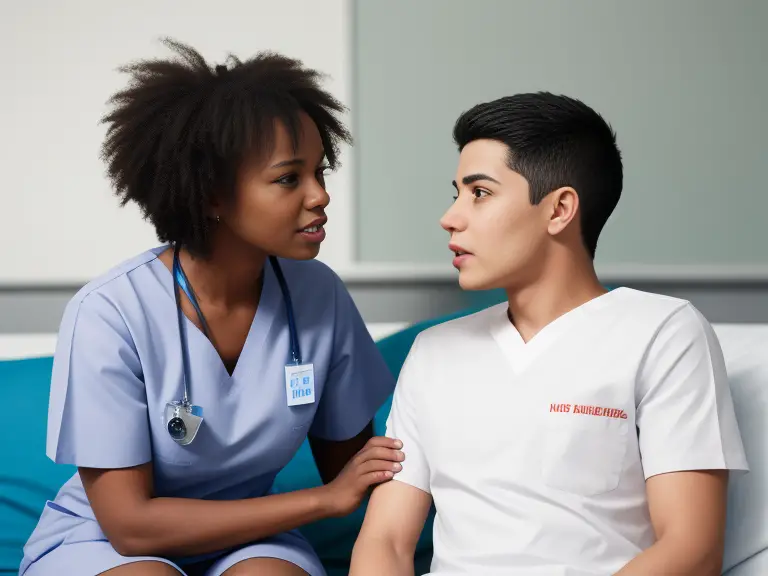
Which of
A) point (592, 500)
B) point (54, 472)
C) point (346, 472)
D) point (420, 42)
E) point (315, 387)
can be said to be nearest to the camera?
point (592, 500)

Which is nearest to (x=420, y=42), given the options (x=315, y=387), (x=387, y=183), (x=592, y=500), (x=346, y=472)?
(x=387, y=183)

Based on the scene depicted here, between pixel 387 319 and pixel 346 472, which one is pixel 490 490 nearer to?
pixel 346 472

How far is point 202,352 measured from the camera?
4.73 feet

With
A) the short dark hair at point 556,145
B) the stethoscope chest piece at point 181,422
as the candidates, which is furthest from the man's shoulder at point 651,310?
the stethoscope chest piece at point 181,422

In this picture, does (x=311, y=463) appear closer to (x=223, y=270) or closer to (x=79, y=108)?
(x=223, y=270)

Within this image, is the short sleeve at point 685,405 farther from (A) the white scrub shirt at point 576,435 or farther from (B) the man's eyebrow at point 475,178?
(B) the man's eyebrow at point 475,178

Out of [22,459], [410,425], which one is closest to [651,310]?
[410,425]

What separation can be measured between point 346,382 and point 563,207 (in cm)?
51

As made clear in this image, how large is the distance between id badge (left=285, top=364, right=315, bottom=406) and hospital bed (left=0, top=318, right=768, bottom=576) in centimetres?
38

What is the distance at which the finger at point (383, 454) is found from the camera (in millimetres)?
1329

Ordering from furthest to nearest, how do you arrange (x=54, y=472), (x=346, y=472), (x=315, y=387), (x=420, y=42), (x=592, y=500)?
(x=420, y=42)
(x=54, y=472)
(x=315, y=387)
(x=346, y=472)
(x=592, y=500)

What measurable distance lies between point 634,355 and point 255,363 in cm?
60

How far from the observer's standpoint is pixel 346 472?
Result: 4.60 ft

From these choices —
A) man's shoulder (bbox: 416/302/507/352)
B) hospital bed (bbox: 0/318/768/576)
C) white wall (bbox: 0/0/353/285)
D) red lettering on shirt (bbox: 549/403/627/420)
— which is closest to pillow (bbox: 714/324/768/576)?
hospital bed (bbox: 0/318/768/576)
